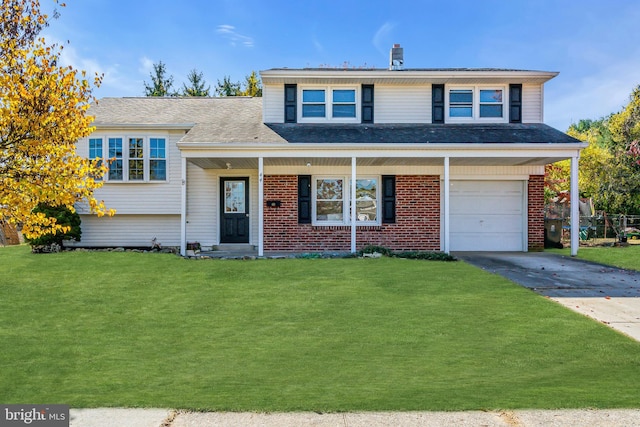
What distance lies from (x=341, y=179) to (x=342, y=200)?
71 centimetres

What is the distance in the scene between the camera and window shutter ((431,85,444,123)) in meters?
15.1

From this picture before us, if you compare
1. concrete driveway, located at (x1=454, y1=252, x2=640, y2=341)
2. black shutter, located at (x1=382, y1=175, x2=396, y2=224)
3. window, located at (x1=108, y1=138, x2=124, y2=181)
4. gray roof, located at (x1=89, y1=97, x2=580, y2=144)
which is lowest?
concrete driveway, located at (x1=454, y1=252, x2=640, y2=341)

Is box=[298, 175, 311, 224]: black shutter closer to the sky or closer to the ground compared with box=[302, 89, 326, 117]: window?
closer to the ground

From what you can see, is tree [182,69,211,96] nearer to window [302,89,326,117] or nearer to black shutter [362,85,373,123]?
window [302,89,326,117]

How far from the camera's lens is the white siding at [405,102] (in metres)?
15.1

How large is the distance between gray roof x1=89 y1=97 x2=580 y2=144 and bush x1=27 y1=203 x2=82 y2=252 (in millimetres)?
3054

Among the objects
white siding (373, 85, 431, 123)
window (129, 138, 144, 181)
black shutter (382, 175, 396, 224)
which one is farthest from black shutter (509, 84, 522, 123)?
window (129, 138, 144, 181)

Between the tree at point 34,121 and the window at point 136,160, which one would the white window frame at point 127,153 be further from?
the tree at point 34,121

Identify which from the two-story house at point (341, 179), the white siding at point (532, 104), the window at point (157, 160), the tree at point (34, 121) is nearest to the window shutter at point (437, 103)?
the two-story house at point (341, 179)

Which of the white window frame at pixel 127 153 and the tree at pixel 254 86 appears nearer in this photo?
the white window frame at pixel 127 153

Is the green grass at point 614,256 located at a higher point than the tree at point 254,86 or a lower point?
lower

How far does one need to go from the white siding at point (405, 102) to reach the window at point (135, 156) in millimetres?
7319

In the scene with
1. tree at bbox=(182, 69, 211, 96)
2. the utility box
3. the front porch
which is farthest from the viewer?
tree at bbox=(182, 69, 211, 96)

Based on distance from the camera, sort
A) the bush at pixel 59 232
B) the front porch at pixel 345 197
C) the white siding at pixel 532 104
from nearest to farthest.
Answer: the bush at pixel 59 232 → the front porch at pixel 345 197 → the white siding at pixel 532 104
